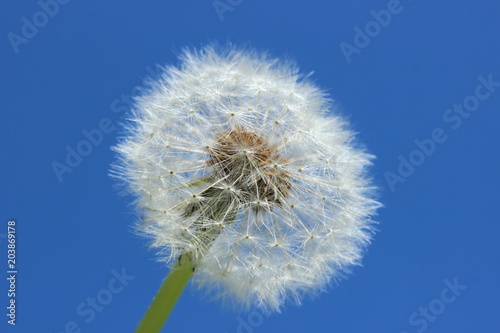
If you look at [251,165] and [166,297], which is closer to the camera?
[166,297]

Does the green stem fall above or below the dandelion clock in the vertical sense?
below

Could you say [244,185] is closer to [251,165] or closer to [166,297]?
[251,165]

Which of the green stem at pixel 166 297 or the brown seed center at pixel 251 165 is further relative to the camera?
the brown seed center at pixel 251 165

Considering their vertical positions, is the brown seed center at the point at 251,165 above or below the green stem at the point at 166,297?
above

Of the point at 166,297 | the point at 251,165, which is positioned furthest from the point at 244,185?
the point at 166,297

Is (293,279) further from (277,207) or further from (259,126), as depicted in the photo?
(259,126)

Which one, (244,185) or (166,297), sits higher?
(244,185)

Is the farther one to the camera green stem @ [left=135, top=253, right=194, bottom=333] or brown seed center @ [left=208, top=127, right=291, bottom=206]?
brown seed center @ [left=208, top=127, right=291, bottom=206]
